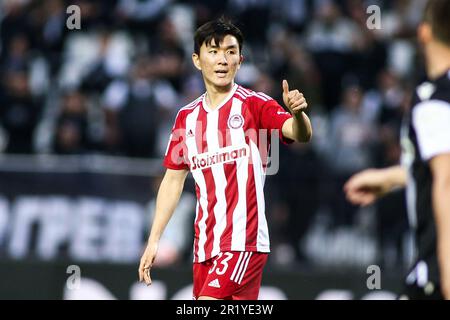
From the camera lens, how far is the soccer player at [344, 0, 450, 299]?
4.52 metres

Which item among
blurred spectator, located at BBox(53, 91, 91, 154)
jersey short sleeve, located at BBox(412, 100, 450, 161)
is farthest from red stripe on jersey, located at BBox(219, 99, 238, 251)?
blurred spectator, located at BBox(53, 91, 91, 154)

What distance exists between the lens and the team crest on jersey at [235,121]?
624 cm

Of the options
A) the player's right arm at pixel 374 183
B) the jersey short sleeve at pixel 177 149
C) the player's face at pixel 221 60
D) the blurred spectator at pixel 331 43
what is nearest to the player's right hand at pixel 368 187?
the player's right arm at pixel 374 183

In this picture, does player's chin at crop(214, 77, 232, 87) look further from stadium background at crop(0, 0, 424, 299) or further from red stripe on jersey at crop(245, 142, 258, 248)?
stadium background at crop(0, 0, 424, 299)

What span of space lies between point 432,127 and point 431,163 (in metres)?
0.17

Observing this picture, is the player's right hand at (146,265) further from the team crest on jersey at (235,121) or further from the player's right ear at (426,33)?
the player's right ear at (426,33)

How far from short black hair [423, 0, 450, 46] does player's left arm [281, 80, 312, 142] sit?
1063 millimetres

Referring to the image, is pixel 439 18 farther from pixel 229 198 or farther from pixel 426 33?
pixel 229 198

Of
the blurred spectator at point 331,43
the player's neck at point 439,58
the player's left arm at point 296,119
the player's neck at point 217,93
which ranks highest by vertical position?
the blurred spectator at point 331,43

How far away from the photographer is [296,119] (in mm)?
5746

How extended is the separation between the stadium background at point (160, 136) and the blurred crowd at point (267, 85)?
0.07ft

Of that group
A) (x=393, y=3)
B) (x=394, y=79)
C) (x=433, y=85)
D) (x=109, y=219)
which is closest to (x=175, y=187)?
(x=433, y=85)

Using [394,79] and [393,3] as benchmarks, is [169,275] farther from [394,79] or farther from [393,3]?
[393,3]
